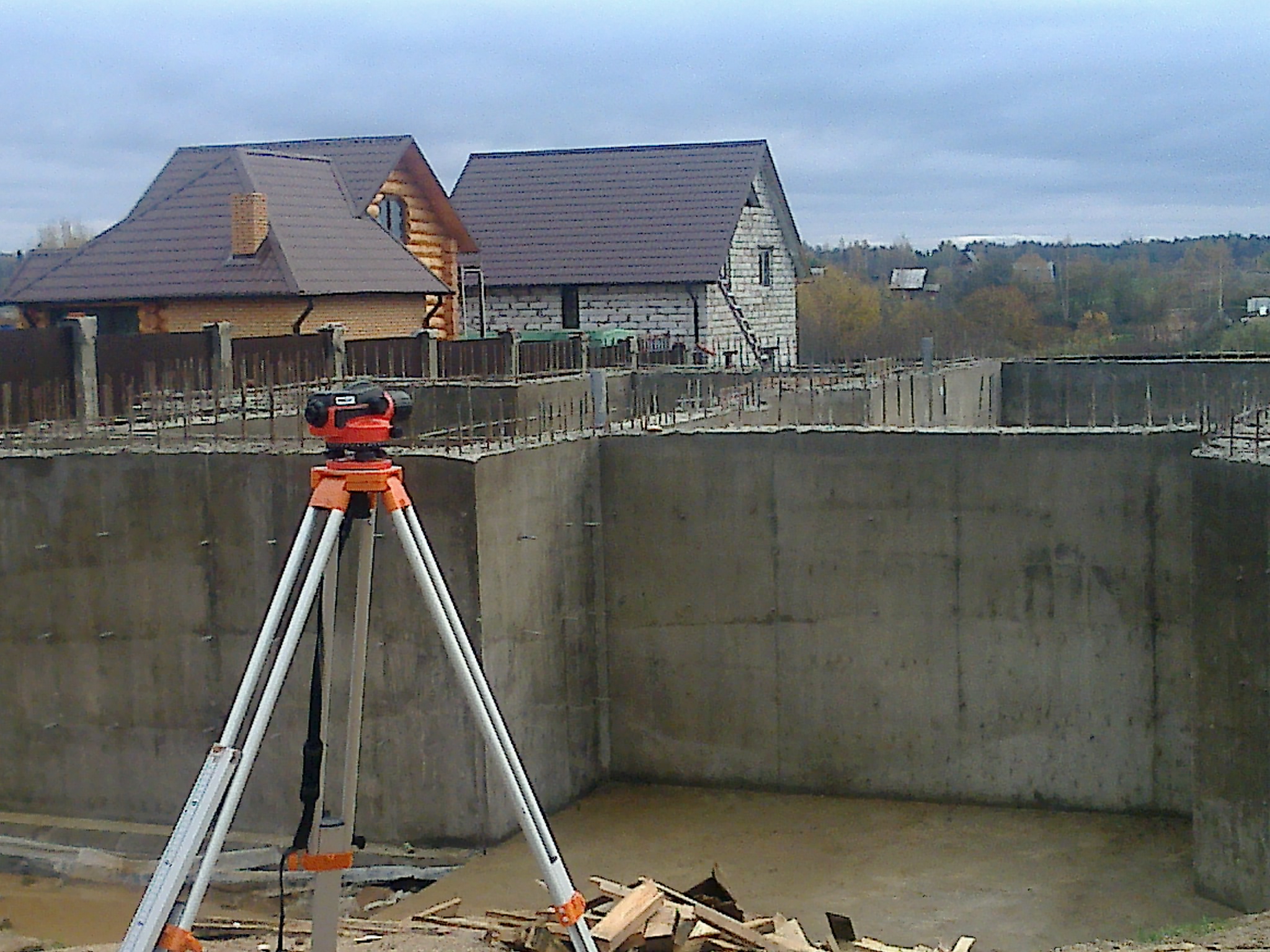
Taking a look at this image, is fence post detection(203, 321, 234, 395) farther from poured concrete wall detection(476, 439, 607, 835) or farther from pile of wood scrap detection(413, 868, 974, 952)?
pile of wood scrap detection(413, 868, 974, 952)

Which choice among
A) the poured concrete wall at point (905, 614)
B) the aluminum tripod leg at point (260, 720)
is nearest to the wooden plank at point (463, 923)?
the aluminum tripod leg at point (260, 720)

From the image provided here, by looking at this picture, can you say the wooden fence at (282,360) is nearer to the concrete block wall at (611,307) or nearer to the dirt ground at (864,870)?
the dirt ground at (864,870)

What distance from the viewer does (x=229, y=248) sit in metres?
19.9

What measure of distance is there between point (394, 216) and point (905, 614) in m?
15.4

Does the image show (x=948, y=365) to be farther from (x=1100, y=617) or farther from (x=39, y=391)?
(x=39, y=391)

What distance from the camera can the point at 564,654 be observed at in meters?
10.7

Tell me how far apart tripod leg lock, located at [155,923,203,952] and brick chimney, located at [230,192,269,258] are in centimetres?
1627

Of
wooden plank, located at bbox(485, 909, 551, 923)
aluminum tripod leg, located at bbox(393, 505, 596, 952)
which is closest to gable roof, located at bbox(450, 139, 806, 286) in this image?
wooden plank, located at bbox(485, 909, 551, 923)

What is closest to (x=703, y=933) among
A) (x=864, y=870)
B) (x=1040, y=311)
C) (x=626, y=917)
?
(x=626, y=917)

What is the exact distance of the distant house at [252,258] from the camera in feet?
63.9

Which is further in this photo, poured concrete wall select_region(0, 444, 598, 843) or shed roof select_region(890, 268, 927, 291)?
shed roof select_region(890, 268, 927, 291)

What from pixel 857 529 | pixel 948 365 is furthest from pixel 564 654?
pixel 948 365

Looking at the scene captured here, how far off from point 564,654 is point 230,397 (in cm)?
495

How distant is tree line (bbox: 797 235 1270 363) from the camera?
113 ft
